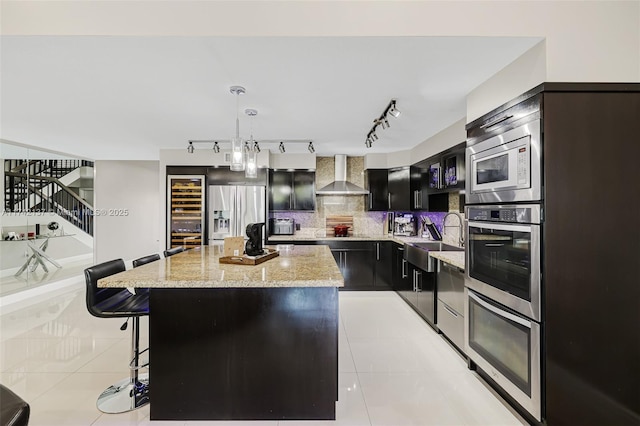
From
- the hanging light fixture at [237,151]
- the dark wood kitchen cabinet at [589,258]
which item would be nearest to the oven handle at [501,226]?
the dark wood kitchen cabinet at [589,258]

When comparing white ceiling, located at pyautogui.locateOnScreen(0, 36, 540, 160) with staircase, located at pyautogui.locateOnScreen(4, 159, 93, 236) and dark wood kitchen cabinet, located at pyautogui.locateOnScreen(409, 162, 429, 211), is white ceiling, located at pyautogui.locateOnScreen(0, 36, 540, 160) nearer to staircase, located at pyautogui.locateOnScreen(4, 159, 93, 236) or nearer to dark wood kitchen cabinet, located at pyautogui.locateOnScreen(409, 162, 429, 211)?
dark wood kitchen cabinet, located at pyautogui.locateOnScreen(409, 162, 429, 211)

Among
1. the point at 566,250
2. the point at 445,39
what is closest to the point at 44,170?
the point at 445,39

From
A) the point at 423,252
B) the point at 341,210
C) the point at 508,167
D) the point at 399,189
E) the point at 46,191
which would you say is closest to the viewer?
the point at 508,167

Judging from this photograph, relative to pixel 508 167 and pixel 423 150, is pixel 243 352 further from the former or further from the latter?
pixel 423 150

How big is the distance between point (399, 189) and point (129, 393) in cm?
446

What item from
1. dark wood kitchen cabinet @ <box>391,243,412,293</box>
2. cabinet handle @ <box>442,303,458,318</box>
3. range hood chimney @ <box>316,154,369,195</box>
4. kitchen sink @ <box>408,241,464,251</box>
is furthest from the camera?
range hood chimney @ <box>316,154,369,195</box>

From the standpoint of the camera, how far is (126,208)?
6.41 m

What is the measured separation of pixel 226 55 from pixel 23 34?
49.7 inches

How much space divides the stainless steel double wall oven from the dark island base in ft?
4.08

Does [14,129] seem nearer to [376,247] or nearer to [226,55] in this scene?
[226,55]

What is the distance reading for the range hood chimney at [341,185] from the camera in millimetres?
5160

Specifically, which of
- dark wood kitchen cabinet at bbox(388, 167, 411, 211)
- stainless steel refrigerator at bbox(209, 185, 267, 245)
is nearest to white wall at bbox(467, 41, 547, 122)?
dark wood kitchen cabinet at bbox(388, 167, 411, 211)

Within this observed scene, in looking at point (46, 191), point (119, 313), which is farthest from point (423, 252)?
point (46, 191)

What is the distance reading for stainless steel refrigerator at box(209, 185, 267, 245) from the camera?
15.9 feet
